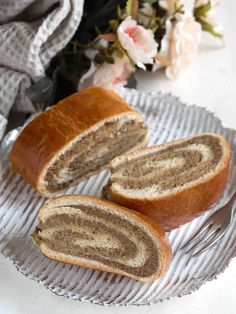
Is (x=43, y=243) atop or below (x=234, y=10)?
below

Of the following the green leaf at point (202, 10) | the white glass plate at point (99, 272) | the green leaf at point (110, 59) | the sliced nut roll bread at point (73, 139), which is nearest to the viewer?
the white glass plate at point (99, 272)

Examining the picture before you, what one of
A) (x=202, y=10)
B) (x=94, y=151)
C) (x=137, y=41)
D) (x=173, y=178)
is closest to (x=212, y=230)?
(x=173, y=178)

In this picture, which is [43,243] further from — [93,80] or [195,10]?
[195,10]

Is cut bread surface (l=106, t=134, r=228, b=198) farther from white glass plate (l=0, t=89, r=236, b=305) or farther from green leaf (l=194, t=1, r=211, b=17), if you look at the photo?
green leaf (l=194, t=1, r=211, b=17)

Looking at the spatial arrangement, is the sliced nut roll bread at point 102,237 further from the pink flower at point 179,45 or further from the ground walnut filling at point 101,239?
the pink flower at point 179,45

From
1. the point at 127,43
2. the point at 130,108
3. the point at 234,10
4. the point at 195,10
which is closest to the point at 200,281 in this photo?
the point at 130,108

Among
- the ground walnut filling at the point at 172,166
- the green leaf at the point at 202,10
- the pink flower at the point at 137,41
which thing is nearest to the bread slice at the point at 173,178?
the ground walnut filling at the point at 172,166

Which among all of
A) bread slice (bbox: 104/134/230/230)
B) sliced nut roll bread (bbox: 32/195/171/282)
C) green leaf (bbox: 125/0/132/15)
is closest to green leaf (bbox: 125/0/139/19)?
green leaf (bbox: 125/0/132/15)
